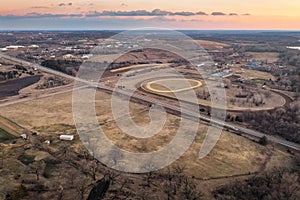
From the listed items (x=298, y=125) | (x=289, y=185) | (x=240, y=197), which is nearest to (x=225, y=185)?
(x=240, y=197)

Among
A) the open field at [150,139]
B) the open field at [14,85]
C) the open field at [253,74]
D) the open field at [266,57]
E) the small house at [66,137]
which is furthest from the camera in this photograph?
the open field at [266,57]

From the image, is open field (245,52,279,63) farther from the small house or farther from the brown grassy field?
the small house

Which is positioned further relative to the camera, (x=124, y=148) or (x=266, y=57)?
(x=266, y=57)

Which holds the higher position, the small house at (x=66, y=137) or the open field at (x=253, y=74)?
the open field at (x=253, y=74)

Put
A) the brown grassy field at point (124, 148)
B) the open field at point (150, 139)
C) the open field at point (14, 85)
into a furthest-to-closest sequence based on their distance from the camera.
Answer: the open field at point (14, 85)
the open field at point (150, 139)
the brown grassy field at point (124, 148)

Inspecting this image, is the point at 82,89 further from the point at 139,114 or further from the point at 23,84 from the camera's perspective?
the point at 139,114

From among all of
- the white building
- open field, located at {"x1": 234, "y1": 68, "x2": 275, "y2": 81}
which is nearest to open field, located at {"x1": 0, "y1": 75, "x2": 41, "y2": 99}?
the white building

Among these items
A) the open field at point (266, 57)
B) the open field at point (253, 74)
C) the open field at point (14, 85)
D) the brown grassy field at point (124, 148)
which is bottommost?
the brown grassy field at point (124, 148)

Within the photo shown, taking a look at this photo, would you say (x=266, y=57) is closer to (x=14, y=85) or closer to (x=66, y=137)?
(x=14, y=85)

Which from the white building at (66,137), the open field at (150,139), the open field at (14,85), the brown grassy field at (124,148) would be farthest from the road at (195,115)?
the white building at (66,137)

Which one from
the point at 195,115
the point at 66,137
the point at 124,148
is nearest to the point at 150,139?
the point at 124,148

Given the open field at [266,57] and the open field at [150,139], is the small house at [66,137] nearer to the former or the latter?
the open field at [150,139]
